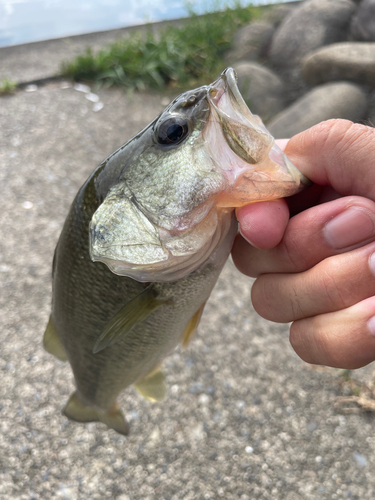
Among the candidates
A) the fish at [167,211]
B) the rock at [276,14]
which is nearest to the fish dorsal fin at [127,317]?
the fish at [167,211]

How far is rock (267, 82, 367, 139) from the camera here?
2.90m

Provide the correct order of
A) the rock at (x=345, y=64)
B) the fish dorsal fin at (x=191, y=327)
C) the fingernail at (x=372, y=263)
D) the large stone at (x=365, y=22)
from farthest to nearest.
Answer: the large stone at (x=365, y=22), the rock at (x=345, y=64), the fish dorsal fin at (x=191, y=327), the fingernail at (x=372, y=263)

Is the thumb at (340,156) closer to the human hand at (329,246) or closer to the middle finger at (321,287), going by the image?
the human hand at (329,246)

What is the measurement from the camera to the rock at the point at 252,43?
13.8 feet

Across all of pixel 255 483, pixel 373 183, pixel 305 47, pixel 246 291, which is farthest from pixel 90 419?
pixel 305 47

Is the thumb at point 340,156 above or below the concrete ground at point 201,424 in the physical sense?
above

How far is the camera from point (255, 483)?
1.55 metres

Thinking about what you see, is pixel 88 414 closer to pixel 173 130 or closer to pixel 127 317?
pixel 127 317

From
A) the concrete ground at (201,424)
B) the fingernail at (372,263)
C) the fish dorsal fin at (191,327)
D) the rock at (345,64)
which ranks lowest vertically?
the concrete ground at (201,424)

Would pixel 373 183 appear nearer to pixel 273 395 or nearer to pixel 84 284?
pixel 84 284

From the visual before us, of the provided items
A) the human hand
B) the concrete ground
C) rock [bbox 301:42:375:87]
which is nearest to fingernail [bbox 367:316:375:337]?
the human hand

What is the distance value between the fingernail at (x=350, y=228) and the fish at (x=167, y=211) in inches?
4.1

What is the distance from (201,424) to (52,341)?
2.96 feet

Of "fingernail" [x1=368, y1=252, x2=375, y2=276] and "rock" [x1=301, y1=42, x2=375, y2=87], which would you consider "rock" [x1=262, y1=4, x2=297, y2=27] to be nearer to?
"rock" [x1=301, y1=42, x2=375, y2=87]
